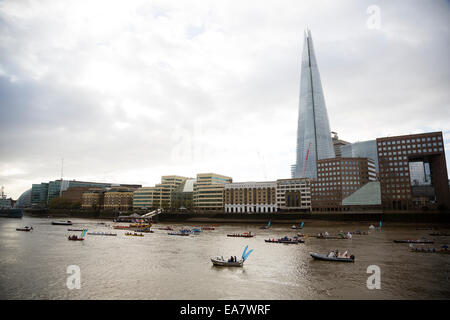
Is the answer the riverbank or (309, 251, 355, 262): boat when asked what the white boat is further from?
the riverbank

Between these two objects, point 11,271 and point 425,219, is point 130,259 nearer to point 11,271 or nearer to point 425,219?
point 11,271

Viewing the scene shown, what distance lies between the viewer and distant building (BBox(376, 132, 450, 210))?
178475 mm

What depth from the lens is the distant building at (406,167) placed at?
17848cm

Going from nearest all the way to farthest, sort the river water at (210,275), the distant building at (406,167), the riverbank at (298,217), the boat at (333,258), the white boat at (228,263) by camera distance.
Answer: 1. the river water at (210,275)
2. the white boat at (228,263)
3. the boat at (333,258)
4. the riverbank at (298,217)
5. the distant building at (406,167)

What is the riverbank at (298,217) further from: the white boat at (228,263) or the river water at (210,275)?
the white boat at (228,263)

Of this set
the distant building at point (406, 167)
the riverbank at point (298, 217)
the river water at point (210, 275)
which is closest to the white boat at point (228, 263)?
the river water at point (210, 275)

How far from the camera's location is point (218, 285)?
37.0 meters

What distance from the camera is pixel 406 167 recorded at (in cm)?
18662

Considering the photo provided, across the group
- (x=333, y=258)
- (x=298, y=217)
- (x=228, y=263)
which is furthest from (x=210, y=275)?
(x=298, y=217)

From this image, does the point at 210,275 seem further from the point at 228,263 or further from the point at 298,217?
the point at 298,217

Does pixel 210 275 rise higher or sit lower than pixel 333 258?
lower

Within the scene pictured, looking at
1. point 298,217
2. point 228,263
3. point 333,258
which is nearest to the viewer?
point 228,263

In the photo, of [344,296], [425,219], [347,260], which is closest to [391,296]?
[344,296]

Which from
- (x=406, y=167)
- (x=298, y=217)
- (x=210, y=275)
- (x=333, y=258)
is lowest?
(x=210, y=275)
